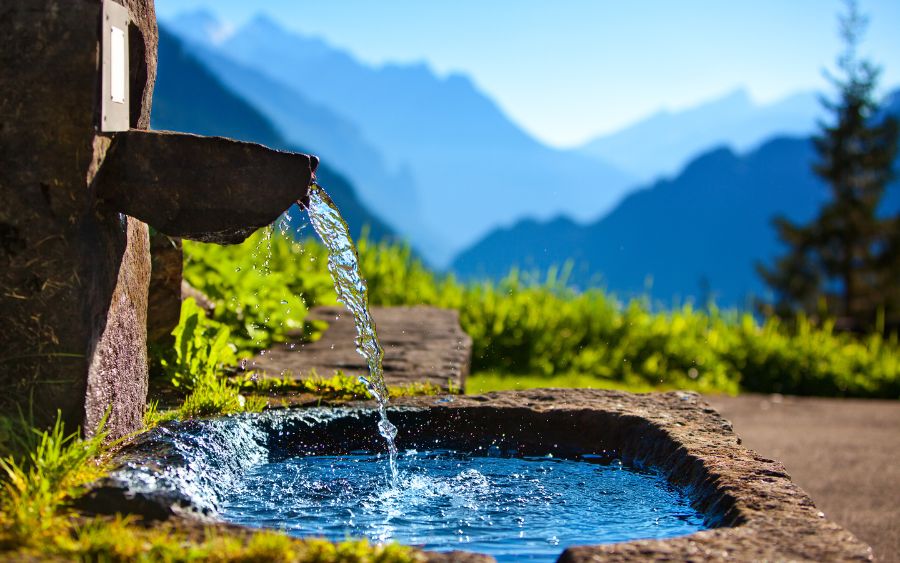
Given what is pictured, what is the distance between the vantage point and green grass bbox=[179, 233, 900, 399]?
812 cm

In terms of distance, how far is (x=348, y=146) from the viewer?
584 feet

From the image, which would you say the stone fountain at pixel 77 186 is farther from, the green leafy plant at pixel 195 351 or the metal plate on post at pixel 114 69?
the green leafy plant at pixel 195 351

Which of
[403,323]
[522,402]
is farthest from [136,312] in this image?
[403,323]

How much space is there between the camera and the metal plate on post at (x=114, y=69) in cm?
282

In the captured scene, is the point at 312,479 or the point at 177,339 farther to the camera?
the point at 177,339

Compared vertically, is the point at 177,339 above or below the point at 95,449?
above

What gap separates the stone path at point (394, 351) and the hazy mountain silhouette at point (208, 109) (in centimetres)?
7033

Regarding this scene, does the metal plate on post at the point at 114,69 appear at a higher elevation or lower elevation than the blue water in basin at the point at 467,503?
higher

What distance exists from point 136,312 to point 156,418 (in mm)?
502

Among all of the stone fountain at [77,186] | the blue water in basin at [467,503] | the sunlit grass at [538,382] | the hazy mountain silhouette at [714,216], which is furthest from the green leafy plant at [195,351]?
the hazy mountain silhouette at [714,216]

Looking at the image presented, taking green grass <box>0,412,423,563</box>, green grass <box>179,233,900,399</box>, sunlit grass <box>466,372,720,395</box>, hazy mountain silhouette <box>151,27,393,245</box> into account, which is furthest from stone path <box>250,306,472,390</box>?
hazy mountain silhouette <box>151,27,393,245</box>

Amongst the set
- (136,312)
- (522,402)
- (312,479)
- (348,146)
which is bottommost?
(312,479)

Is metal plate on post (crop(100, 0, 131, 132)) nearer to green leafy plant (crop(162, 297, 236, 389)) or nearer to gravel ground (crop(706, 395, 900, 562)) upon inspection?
green leafy plant (crop(162, 297, 236, 389))

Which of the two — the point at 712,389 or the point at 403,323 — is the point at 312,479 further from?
the point at 712,389
